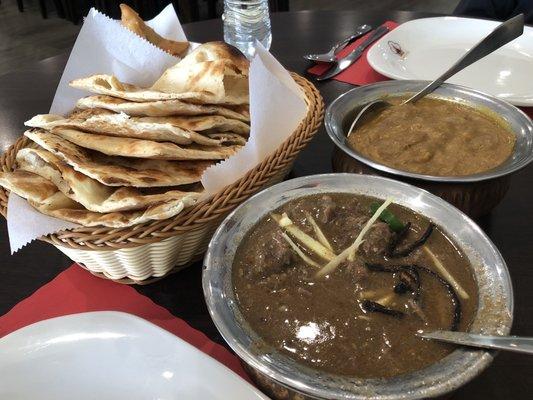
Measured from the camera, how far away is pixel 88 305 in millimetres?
1111

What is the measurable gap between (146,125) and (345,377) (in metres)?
0.68

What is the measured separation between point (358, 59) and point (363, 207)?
1106 mm

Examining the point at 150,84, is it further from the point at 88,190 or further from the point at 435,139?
the point at 435,139

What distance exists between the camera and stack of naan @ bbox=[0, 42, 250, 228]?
100 centimetres

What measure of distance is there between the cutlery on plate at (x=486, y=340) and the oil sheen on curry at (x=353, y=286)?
16mm

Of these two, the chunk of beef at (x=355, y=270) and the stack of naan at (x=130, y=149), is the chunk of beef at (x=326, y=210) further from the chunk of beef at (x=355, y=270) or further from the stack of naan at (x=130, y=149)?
the stack of naan at (x=130, y=149)

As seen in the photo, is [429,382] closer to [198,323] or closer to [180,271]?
[198,323]

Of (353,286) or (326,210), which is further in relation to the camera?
(326,210)

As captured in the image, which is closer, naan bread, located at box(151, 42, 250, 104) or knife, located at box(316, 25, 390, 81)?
naan bread, located at box(151, 42, 250, 104)

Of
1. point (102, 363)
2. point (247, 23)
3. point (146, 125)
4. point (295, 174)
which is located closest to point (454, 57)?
point (247, 23)

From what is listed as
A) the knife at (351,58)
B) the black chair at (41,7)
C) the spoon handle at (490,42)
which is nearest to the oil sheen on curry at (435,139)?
the spoon handle at (490,42)

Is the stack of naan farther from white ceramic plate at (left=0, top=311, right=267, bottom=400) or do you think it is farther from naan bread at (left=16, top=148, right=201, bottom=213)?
white ceramic plate at (left=0, top=311, right=267, bottom=400)

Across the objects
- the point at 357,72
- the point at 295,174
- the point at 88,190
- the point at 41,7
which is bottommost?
the point at 41,7

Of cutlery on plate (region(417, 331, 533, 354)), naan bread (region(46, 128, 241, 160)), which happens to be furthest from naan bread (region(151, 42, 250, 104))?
cutlery on plate (region(417, 331, 533, 354))
